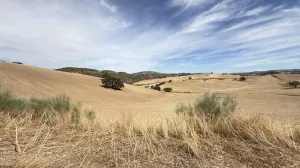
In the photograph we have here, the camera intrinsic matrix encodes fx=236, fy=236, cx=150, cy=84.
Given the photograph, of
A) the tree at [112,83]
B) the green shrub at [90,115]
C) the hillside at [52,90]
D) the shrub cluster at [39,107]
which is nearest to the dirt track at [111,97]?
the hillside at [52,90]

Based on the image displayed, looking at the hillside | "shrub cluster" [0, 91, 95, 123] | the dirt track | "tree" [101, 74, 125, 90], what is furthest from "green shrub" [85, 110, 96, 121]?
"tree" [101, 74, 125, 90]

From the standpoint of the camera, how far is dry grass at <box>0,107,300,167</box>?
3578 mm

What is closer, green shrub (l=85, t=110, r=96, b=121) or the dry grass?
the dry grass

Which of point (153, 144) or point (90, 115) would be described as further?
point (90, 115)

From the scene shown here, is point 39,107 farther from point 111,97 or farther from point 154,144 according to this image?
point 111,97

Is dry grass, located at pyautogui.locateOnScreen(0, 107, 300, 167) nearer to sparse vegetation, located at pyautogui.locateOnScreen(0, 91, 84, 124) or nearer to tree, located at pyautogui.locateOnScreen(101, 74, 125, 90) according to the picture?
sparse vegetation, located at pyautogui.locateOnScreen(0, 91, 84, 124)

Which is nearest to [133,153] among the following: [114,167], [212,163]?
[114,167]

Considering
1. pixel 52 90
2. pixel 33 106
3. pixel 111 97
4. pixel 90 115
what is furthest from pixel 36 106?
pixel 111 97

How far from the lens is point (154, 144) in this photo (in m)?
4.38

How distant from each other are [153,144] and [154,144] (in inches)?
1.3

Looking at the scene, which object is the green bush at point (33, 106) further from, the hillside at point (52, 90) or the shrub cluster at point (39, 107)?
the hillside at point (52, 90)

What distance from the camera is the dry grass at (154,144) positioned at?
358 centimetres

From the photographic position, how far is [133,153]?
153 inches

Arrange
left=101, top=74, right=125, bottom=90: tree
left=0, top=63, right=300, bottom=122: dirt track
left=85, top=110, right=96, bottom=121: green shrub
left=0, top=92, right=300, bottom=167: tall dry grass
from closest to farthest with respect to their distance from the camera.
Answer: left=0, top=92, right=300, bottom=167: tall dry grass, left=85, top=110, right=96, bottom=121: green shrub, left=0, top=63, right=300, bottom=122: dirt track, left=101, top=74, right=125, bottom=90: tree
